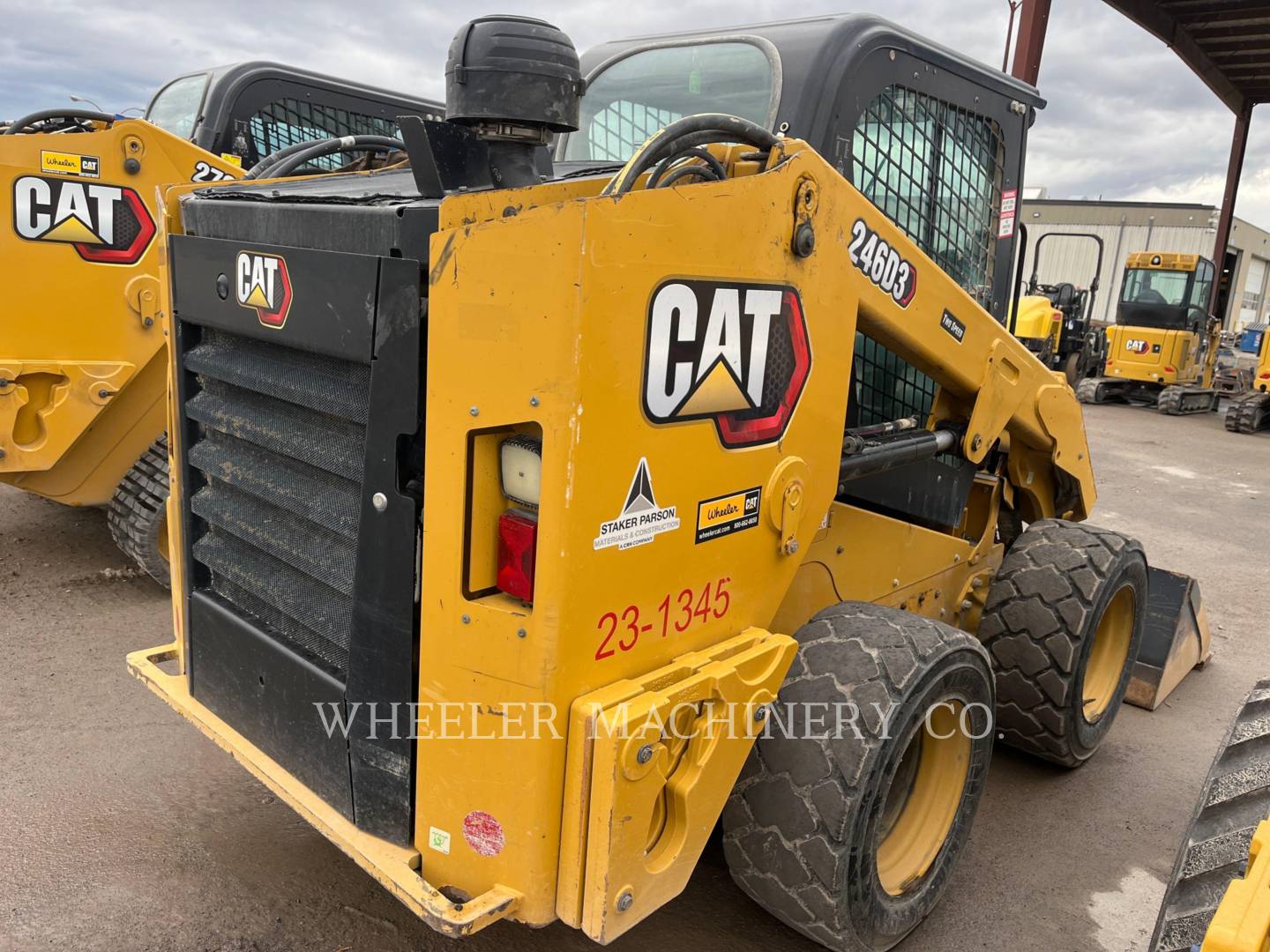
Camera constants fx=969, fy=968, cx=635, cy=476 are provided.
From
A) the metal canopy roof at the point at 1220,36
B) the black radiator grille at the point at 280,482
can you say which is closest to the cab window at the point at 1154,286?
the metal canopy roof at the point at 1220,36

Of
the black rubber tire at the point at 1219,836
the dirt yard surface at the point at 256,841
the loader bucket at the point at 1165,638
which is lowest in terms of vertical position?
the dirt yard surface at the point at 256,841

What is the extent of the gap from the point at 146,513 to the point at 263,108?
3.02 metres

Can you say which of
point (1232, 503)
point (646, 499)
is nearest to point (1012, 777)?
point (646, 499)

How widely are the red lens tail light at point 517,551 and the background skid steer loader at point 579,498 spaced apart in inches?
0.6

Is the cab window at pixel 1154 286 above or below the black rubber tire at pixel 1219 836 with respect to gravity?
above

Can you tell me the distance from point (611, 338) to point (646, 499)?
0.33 meters

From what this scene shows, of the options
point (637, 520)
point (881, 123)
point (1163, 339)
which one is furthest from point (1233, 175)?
point (637, 520)

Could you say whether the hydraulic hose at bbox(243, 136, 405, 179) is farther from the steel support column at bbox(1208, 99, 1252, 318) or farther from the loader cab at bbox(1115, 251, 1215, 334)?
the steel support column at bbox(1208, 99, 1252, 318)

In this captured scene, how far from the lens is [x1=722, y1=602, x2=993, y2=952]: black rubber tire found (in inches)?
86.4

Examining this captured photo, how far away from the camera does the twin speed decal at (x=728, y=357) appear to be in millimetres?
1813

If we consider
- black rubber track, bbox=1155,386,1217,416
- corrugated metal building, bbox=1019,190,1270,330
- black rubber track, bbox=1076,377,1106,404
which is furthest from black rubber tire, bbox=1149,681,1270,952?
corrugated metal building, bbox=1019,190,1270,330

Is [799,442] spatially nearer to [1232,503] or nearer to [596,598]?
[596,598]

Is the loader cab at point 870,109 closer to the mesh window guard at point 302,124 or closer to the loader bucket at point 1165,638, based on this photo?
the loader bucket at point 1165,638

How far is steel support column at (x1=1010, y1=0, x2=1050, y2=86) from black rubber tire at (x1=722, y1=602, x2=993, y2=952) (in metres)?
8.94
